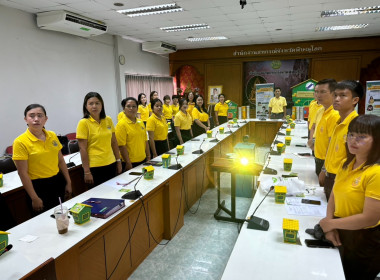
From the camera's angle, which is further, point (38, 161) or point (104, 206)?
point (38, 161)

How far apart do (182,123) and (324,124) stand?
9.84ft

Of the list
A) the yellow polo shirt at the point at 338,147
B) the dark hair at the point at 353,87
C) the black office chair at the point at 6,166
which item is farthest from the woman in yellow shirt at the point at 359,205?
the black office chair at the point at 6,166

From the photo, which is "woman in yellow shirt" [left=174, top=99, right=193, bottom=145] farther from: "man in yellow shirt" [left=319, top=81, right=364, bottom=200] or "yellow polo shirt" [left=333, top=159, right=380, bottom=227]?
"yellow polo shirt" [left=333, top=159, right=380, bottom=227]

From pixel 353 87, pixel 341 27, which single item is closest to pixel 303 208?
pixel 353 87

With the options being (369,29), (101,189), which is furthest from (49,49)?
(369,29)

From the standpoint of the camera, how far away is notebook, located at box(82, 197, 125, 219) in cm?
A: 188

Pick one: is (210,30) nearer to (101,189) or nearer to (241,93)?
(241,93)

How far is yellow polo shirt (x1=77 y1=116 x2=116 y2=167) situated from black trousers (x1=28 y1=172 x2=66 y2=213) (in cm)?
36

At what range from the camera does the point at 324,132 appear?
8.68 ft

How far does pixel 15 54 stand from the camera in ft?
15.4

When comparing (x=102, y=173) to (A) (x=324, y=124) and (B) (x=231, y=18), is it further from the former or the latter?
(B) (x=231, y=18)

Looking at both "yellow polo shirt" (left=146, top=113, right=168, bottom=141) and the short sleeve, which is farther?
"yellow polo shirt" (left=146, top=113, right=168, bottom=141)

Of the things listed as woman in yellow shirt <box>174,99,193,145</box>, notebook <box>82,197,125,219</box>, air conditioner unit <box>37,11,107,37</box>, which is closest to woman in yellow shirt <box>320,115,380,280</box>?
notebook <box>82,197,125,219</box>

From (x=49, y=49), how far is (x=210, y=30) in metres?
3.85
